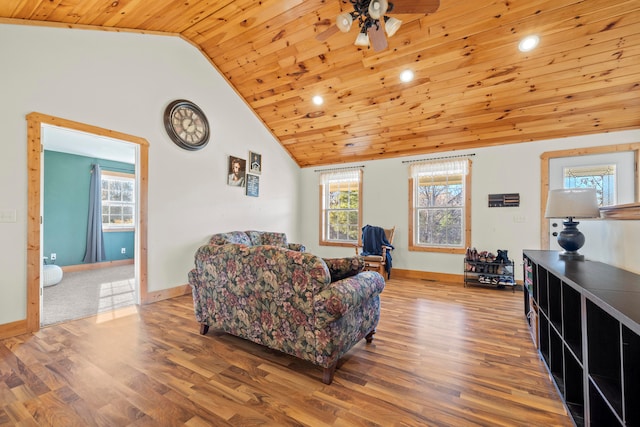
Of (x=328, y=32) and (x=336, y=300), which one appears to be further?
(x=328, y=32)

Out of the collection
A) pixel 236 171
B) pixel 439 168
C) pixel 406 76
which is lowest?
pixel 236 171

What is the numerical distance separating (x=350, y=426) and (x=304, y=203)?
5.29 meters

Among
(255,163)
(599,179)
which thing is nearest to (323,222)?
(255,163)

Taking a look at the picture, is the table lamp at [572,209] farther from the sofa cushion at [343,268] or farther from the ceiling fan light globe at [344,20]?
the ceiling fan light globe at [344,20]

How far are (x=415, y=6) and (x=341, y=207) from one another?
423 cm

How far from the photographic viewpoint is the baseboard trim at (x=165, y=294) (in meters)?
3.57

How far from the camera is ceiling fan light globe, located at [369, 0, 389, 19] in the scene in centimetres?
205

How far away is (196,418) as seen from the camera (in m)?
1.52

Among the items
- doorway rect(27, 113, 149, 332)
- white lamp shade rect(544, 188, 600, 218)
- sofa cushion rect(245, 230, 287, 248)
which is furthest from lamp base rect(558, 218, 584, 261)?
doorway rect(27, 113, 149, 332)

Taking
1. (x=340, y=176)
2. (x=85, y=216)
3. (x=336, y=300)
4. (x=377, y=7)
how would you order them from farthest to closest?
1. (x=340, y=176)
2. (x=85, y=216)
3. (x=377, y=7)
4. (x=336, y=300)

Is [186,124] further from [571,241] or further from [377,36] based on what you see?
[571,241]

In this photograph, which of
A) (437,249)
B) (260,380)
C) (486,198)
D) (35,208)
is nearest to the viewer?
(260,380)

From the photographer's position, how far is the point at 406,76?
3779 mm

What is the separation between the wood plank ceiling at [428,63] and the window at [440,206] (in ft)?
1.36
